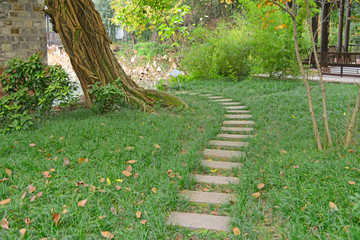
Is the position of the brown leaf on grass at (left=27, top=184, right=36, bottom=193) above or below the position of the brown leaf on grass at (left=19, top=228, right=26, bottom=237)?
above

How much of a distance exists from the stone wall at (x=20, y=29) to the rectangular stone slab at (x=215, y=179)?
17.0 ft

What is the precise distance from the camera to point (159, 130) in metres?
4.72

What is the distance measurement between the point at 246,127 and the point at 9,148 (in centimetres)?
324

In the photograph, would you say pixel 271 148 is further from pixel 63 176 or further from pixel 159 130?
pixel 63 176

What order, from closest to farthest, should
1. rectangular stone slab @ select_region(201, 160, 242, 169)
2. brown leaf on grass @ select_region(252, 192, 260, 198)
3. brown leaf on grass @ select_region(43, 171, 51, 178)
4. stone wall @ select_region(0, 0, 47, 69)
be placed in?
brown leaf on grass @ select_region(252, 192, 260, 198)
brown leaf on grass @ select_region(43, 171, 51, 178)
rectangular stone slab @ select_region(201, 160, 242, 169)
stone wall @ select_region(0, 0, 47, 69)

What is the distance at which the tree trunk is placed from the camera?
6.00m

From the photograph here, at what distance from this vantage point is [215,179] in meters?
3.39

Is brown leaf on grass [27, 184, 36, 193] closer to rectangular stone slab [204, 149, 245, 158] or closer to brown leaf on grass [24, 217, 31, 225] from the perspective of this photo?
brown leaf on grass [24, 217, 31, 225]

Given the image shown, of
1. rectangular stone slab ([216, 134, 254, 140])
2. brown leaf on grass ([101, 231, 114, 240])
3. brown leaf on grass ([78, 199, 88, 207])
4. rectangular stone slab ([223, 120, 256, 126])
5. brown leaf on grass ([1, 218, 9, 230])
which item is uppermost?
rectangular stone slab ([223, 120, 256, 126])

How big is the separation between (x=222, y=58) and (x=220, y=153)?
7394 mm

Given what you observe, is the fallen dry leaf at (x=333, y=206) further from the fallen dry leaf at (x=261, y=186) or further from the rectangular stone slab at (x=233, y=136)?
the rectangular stone slab at (x=233, y=136)

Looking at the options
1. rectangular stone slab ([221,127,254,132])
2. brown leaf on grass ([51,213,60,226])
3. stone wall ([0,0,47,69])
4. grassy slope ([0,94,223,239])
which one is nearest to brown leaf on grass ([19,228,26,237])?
grassy slope ([0,94,223,239])

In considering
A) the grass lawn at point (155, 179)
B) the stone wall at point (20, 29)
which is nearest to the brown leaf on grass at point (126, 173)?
the grass lawn at point (155, 179)

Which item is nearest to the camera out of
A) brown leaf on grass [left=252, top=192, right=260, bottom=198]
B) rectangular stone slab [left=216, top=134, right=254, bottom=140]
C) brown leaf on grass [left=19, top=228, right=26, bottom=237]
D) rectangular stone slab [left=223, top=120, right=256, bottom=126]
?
brown leaf on grass [left=19, top=228, right=26, bottom=237]
